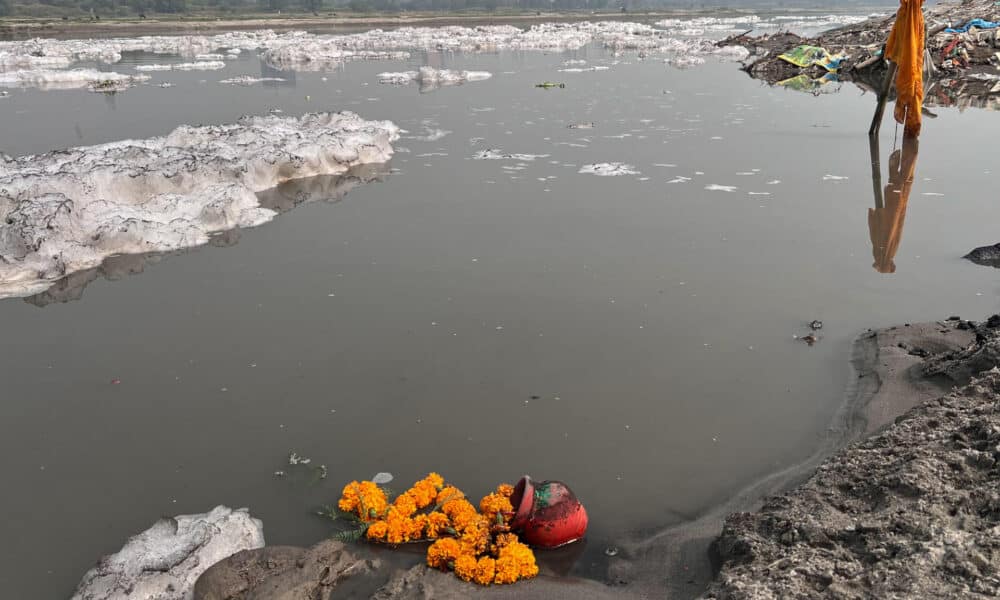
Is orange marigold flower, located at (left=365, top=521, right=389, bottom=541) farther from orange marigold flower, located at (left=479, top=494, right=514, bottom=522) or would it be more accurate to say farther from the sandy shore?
orange marigold flower, located at (left=479, top=494, right=514, bottom=522)

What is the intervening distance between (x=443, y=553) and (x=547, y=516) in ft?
1.92

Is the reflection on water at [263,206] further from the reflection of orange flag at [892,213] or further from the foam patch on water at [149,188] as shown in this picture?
the reflection of orange flag at [892,213]

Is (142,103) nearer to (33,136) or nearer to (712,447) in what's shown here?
(33,136)

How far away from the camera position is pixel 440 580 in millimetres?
3375

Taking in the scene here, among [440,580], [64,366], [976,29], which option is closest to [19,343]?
[64,366]

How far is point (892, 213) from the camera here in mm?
8633

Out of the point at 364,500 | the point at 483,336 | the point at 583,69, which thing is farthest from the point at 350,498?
the point at 583,69

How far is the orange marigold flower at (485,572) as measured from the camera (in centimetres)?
335

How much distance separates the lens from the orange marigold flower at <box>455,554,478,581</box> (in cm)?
338

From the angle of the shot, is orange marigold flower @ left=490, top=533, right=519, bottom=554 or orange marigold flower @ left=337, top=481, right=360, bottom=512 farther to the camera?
orange marigold flower @ left=337, top=481, right=360, bottom=512

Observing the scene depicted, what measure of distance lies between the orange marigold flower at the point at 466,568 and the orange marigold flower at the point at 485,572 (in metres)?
0.02

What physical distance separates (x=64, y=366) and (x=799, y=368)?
19.6 feet

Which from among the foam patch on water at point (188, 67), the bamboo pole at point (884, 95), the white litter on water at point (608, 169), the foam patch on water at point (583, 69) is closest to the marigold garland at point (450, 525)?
the white litter on water at point (608, 169)

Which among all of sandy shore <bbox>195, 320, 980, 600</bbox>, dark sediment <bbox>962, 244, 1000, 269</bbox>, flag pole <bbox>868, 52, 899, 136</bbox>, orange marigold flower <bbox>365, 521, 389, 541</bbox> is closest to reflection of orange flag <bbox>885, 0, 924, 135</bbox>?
flag pole <bbox>868, 52, 899, 136</bbox>
